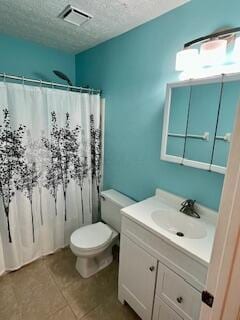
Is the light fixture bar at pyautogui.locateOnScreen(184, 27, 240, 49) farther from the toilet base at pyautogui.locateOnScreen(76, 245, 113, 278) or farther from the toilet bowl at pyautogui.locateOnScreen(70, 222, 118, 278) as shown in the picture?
the toilet base at pyautogui.locateOnScreen(76, 245, 113, 278)

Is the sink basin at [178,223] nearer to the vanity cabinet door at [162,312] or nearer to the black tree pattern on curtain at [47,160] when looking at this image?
the vanity cabinet door at [162,312]

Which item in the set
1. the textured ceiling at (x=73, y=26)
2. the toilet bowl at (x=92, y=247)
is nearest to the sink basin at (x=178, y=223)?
the toilet bowl at (x=92, y=247)

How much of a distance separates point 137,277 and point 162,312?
25 cm

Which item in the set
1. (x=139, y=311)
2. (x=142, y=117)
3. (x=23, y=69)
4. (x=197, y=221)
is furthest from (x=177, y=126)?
(x=23, y=69)

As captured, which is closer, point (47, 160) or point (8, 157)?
point (8, 157)

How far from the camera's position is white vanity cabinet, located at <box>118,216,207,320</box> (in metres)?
1.04

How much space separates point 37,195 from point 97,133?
96 cm

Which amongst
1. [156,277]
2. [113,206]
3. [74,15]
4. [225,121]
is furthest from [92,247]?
[74,15]

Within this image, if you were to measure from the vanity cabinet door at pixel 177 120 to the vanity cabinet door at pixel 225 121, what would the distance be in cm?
25

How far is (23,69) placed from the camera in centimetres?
216

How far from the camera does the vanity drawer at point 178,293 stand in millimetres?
1030

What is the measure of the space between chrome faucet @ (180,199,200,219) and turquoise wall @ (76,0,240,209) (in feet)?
0.24

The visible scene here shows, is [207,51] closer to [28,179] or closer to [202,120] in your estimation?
[202,120]

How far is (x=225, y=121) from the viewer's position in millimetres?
1250
